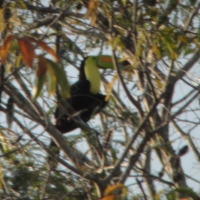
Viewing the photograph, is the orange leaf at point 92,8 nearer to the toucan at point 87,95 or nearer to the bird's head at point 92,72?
the toucan at point 87,95

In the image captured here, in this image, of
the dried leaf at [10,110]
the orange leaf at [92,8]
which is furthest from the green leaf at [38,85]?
the dried leaf at [10,110]

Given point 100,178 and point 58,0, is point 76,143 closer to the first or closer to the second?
point 100,178

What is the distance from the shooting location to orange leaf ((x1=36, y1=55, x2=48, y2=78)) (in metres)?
1.85

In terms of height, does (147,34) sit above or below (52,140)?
above

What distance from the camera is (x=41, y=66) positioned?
1.85 m

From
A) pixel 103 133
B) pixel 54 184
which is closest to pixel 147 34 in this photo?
pixel 103 133

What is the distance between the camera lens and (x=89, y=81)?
4.63 metres

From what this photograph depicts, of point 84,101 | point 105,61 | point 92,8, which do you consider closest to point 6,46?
point 92,8

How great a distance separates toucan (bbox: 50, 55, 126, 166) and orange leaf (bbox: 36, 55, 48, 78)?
207 cm

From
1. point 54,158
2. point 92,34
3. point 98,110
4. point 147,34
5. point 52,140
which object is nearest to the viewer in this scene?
point 147,34

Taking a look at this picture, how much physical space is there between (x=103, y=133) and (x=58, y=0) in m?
0.84

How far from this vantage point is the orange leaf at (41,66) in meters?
1.85

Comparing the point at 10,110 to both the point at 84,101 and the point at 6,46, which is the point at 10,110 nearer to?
the point at 6,46

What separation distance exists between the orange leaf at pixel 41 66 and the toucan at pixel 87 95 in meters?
2.07
